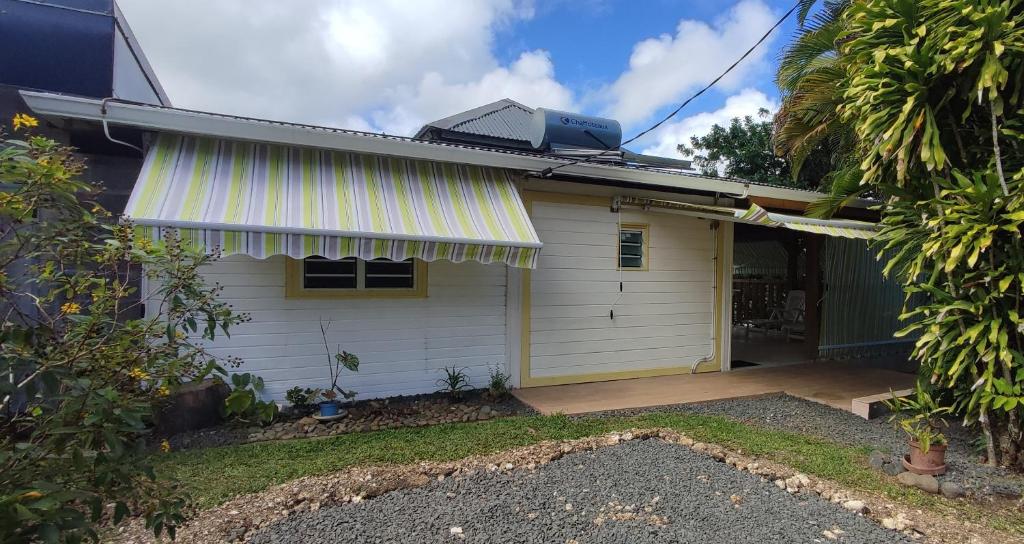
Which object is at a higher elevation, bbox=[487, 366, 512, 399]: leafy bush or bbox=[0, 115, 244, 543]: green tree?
bbox=[0, 115, 244, 543]: green tree

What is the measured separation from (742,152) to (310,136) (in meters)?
20.1

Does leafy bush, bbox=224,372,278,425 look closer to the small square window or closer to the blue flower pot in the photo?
the blue flower pot

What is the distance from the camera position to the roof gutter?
5.72 m

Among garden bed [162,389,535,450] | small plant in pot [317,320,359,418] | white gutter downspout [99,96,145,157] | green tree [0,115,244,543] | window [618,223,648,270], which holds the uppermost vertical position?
white gutter downspout [99,96,145,157]

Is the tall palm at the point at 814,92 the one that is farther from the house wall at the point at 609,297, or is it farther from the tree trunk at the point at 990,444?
the tree trunk at the point at 990,444

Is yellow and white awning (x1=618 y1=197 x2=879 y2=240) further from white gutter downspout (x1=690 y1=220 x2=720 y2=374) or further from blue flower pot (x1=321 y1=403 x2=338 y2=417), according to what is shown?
blue flower pot (x1=321 y1=403 x2=338 y2=417)

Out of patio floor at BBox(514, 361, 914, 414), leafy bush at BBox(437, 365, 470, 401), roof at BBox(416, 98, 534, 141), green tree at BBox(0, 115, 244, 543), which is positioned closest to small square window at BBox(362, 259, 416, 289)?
leafy bush at BBox(437, 365, 470, 401)

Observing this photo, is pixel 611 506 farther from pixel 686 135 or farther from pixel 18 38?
pixel 686 135

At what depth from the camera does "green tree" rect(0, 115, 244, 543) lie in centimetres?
200

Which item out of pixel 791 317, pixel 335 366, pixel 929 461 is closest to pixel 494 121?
pixel 791 317

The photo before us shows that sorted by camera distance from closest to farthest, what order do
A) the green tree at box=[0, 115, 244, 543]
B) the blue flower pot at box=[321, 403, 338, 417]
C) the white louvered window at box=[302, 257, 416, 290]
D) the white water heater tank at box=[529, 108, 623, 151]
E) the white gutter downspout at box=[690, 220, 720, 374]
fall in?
the green tree at box=[0, 115, 244, 543]
the blue flower pot at box=[321, 403, 338, 417]
the white louvered window at box=[302, 257, 416, 290]
the white water heater tank at box=[529, 108, 623, 151]
the white gutter downspout at box=[690, 220, 720, 374]

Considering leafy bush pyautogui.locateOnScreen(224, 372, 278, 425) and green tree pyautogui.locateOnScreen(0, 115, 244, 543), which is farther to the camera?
leafy bush pyautogui.locateOnScreen(224, 372, 278, 425)

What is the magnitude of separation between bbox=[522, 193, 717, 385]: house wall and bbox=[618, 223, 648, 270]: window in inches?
4.5

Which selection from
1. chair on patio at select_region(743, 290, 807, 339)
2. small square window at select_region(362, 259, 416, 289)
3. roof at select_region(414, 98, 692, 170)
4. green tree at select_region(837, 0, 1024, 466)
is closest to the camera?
green tree at select_region(837, 0, 1024, 466)
